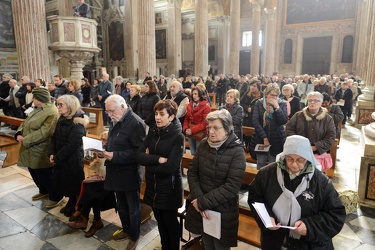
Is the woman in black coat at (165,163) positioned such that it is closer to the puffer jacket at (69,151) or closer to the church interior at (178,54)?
the church interior at (178,54)

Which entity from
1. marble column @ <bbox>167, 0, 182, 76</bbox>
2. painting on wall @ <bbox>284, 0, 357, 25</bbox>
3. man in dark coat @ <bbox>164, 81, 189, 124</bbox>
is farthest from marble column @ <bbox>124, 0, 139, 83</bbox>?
painting on wall @ <bbox>284, 0, 357, 25</bbox>

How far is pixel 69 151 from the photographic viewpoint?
355cm

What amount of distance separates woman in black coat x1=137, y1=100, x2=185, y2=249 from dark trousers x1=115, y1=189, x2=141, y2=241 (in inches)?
11.9

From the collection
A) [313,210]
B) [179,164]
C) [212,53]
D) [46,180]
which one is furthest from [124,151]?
[212,53]

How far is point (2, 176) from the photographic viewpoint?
5488mm

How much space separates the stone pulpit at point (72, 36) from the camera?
34.4ft

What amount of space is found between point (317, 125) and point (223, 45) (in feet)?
72.7

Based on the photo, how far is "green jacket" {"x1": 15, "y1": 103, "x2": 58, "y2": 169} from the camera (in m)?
3.99

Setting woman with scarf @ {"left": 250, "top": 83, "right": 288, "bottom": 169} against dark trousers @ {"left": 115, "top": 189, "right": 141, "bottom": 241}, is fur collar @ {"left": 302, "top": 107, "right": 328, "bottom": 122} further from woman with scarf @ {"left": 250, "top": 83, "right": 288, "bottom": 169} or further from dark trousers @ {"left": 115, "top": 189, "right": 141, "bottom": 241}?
dark trousers @ {"left": 115, "top": 189, "right": 141, "bottom": 241}

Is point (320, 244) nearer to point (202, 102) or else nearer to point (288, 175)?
point (288, 175)

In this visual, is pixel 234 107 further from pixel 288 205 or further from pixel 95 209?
pixel 288 205

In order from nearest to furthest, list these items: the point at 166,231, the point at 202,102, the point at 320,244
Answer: the point at 320,244 < the point at 166,231 < the point at 202,102

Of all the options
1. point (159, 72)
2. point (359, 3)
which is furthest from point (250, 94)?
point (359, 3)

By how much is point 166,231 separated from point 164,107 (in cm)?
132
